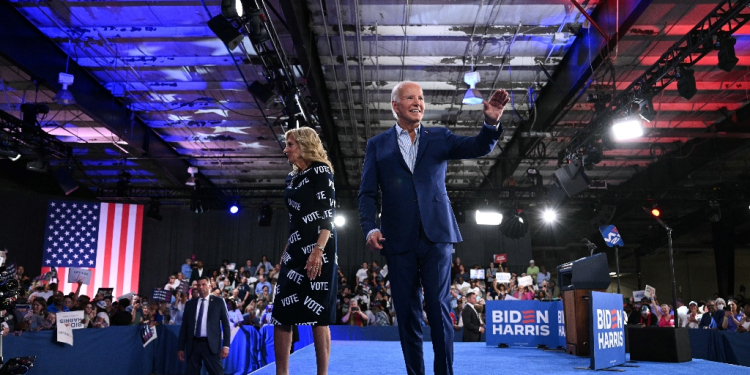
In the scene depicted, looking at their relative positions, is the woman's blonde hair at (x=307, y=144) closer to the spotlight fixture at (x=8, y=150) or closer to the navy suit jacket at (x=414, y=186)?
the navy suit jacket at (x=414, y=186)

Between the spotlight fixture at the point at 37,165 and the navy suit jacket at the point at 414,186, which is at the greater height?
the spotlight fixture at the point at 37,165

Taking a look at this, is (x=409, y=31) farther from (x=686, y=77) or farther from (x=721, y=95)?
(x=721, y=95)

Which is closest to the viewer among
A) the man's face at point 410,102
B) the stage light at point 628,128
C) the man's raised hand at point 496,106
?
the man's raised hand at point 496,106

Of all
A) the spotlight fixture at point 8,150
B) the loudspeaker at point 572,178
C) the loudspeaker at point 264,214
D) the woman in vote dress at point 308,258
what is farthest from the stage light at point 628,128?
the loudspeaker at point 264,214

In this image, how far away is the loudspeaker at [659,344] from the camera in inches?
174

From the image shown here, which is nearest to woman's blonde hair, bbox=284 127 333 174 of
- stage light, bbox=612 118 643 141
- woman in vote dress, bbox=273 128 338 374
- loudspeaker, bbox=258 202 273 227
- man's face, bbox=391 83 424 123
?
woman in vote dress, bbox=273 128 338 374

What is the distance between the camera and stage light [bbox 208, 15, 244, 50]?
7.53m

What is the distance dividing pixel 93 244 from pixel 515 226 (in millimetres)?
13500

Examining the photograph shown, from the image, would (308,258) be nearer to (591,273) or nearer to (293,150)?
(293,150)

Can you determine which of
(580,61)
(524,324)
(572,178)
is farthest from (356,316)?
(580,61)

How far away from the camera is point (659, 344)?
14.9ft

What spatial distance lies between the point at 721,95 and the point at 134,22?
11123mm

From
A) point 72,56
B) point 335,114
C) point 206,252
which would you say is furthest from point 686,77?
point 206,252

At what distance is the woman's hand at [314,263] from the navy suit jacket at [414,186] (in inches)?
13.6
